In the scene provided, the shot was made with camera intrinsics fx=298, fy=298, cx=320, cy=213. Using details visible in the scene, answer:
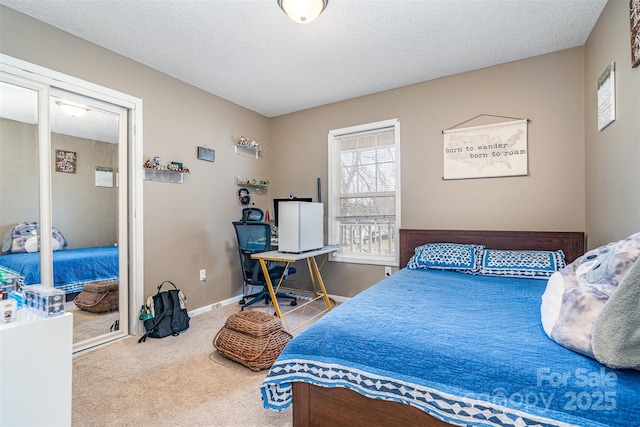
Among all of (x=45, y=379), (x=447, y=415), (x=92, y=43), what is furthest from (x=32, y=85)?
(x=447, y=415)

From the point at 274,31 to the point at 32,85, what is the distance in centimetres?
180

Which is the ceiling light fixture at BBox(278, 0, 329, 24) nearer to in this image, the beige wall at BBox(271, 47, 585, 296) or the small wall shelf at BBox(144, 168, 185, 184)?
the beige wall at BBox(271, 47, 585, 296)

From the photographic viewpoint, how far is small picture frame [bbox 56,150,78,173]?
237 cm

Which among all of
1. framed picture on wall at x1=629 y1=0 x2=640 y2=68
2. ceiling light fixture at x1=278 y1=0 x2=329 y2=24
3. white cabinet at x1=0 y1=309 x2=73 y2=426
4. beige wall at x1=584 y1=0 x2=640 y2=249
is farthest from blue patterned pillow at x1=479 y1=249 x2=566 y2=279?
white cabinet at x1=0 y1=309 x2=73 y2=426

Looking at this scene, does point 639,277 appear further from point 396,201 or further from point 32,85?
point 32,85

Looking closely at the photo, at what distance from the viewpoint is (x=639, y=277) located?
0.97 metres

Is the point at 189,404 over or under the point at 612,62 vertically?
under

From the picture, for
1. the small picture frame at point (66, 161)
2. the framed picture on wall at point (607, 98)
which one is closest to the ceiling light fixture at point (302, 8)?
the framed picture on wall at point (607, 98)

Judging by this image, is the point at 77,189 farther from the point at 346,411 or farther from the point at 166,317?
the point at 346,411

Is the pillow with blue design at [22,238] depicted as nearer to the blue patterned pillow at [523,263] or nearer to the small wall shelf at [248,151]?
the small wall shelf at [248,151]

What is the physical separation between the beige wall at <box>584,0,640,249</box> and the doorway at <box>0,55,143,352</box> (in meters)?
3.64

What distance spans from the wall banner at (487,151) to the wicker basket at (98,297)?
11.2 feet

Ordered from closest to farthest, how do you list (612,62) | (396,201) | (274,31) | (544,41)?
1. (612,62)
2. (274,31)
3. (544,41)
4. (396,201)

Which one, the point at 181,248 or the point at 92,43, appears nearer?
the point at 92,43
